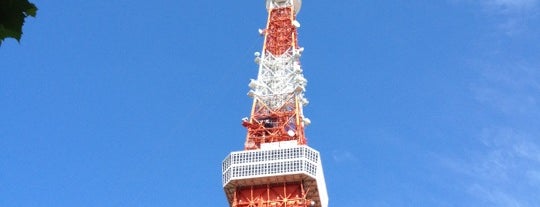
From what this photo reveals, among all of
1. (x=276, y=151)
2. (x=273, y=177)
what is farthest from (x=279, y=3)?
(x=273, y=177)

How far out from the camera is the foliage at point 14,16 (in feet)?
12.0

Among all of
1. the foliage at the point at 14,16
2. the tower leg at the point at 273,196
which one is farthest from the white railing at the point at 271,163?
the foliage at the point at 14,16

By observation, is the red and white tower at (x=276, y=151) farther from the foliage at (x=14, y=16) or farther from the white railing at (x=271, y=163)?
the foliage at (x=14, y=16)

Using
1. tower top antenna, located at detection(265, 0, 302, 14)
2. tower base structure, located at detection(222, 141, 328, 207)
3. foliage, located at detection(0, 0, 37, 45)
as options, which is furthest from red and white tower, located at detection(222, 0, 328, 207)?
foliage, located at detection(0, 0, 37, 45)

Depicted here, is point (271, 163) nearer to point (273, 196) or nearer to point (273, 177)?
point (273, 177)

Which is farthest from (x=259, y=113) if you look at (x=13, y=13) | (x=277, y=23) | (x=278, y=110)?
(x=13, y=13)

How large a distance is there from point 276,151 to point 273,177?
7.83 ft

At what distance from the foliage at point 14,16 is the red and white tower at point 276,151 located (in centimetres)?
6361

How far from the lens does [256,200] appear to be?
67.8 metres

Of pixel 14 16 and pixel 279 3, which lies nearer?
pixel 14 16

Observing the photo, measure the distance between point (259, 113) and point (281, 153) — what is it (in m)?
6.76

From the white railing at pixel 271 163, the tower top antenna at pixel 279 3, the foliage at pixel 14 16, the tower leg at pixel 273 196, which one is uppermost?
the tower top antenna at pixel 279 3

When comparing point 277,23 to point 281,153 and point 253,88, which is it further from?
point 281,153

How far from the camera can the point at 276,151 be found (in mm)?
69312
